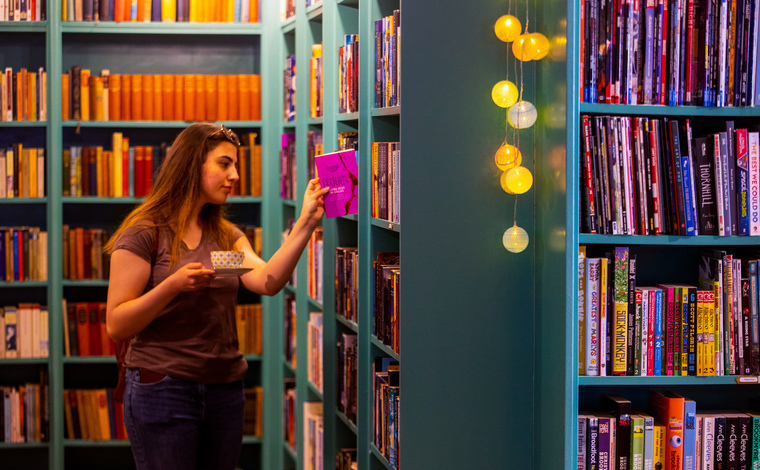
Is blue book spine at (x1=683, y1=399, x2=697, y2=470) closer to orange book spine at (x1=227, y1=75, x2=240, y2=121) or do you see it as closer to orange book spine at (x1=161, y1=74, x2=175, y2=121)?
orange book spine at (x1=227, y1=75, x2=240, y2=121)

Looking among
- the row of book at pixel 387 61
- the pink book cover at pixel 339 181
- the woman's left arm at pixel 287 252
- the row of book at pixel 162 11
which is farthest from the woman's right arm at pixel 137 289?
the row of book at pixel 162 11

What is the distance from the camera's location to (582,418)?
2266 millimetres

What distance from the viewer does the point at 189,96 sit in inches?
163

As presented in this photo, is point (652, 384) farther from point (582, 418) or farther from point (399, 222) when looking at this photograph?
point (399, 222)

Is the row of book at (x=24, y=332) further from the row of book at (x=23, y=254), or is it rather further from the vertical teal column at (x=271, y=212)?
the vertical teal column at (x=271, y=212)

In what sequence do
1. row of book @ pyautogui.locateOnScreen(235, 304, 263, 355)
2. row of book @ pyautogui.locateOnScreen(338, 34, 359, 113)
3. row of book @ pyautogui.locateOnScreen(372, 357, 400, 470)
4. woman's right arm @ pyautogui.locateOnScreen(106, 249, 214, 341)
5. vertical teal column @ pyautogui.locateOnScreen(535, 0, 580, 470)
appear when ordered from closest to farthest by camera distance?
vertical teal column @ pyautogui.locateOnScreen(535, 0, 580, 470), woman's right arm @ pyautogui.locateOnScreen(106, 249, 214, 341), row of book @ pyautogui.locateOnScreen(372, 357, 400, 470), row of book @ pyautogui.locateOnScreen(338, 34, 359, 113), row of book @ pyautogui.locateOnScreen(235, 304, 263, 355)

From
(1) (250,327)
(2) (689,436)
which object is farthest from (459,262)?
(1) (250,327)

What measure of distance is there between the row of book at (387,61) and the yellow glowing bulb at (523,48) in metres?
0.32

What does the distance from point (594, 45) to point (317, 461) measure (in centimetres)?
209

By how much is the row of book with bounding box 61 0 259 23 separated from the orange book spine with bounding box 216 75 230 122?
0.29 meters

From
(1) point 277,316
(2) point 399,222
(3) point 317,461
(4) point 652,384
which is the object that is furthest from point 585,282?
(1) point 277,316

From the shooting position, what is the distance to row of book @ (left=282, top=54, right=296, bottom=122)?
12.9ft

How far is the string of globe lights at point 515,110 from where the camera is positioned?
2.22 meters

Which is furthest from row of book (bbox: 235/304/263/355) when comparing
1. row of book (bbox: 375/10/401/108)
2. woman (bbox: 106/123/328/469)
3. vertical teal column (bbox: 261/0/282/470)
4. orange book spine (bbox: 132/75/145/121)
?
row of book (bbox: 375/10/401/108)
